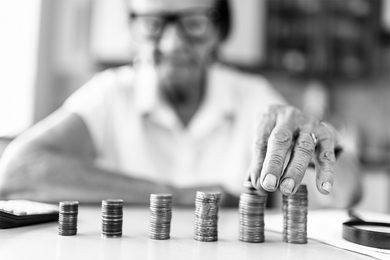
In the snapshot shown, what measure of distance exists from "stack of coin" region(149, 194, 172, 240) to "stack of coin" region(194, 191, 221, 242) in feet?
0.18

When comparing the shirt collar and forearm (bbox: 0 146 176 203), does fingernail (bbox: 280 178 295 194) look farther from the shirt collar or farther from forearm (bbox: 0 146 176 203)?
the shirt collar

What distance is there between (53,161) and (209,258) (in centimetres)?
79

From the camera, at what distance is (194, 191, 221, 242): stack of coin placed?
76 cm

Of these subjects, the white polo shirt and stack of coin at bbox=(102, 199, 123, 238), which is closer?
stack of coin at bbox=(102, 199, 123, 238)

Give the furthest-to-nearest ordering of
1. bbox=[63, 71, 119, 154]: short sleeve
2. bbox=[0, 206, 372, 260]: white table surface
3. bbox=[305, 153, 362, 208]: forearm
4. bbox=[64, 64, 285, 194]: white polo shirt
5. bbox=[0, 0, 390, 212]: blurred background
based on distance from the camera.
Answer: bbox=[0, 0, 390, 212]: blurred background, bbox=[64, 64, 285, 194]: white polo shirt, bbox=[63, 71, 119, 154]: short sleeve, bbox=[305, 153, 362, 208]: forearm, bbox=[0, 206, 372, 260]: white table surface

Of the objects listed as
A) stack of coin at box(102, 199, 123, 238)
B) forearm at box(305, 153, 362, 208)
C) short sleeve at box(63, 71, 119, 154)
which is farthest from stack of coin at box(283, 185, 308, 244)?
short sleeve at box(63, 71, 119, 154)

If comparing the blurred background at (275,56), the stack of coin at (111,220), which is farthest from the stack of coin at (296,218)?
the blurred background at (275,56)

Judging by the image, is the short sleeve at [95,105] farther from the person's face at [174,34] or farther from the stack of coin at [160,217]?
the stack of coin at [160,217]

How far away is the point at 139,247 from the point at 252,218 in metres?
0.22

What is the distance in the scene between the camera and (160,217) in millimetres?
768

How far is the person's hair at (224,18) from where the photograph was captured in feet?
6.21

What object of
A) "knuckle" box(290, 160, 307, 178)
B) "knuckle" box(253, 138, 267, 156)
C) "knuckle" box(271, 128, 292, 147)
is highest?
"knuckle" box(271, 128, 292, 147)

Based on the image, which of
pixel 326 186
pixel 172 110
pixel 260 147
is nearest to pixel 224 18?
pixel 172 110

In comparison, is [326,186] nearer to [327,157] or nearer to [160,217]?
[327,157]
